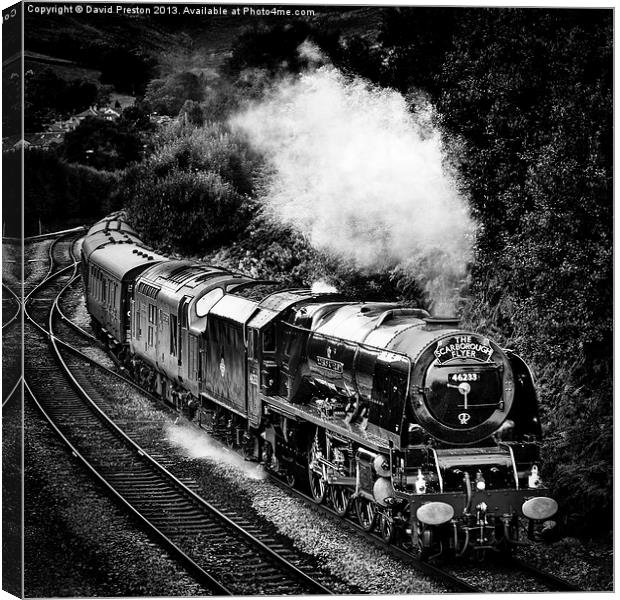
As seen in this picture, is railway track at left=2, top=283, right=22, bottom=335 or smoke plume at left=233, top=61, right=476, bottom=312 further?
smoke plume at left=233, top=61, right=476, bottom=312

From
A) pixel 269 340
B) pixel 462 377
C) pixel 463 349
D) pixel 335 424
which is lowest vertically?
pixel 335 424

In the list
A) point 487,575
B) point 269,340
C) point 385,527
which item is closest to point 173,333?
point 269,340

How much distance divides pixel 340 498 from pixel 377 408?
1.77 m

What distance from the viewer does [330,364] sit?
1248 centimetres

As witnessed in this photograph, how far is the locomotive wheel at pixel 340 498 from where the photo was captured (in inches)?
486

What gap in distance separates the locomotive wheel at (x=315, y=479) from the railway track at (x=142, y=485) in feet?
4.23

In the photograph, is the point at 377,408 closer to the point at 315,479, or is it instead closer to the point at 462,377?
the point at 462,377

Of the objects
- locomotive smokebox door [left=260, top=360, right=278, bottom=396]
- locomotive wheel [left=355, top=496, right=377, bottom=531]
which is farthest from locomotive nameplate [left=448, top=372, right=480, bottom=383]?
locomotive smokebox door [left=260, top=360, right=278, bottom=396]

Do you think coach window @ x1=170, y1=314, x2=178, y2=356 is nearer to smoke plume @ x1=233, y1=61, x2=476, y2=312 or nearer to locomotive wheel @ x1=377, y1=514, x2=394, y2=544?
smoke plume @ x1=233, y1=61, x2=476, y2=312

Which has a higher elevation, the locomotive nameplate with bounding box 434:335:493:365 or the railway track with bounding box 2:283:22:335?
the railway track with bounding box 2:283:22:335

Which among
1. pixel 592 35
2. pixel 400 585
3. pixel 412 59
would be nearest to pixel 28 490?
pixel 400 585

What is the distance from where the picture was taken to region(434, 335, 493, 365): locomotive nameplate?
1088 cm

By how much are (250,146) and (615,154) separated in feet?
15.6

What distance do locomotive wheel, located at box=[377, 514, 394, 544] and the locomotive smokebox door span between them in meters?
2.82
